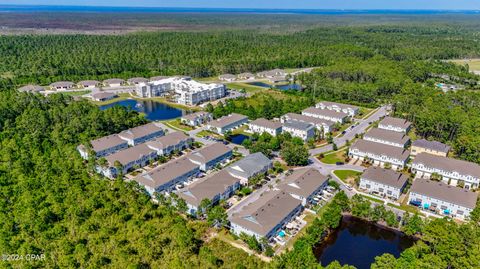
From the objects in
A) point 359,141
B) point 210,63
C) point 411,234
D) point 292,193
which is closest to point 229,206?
point 292,193

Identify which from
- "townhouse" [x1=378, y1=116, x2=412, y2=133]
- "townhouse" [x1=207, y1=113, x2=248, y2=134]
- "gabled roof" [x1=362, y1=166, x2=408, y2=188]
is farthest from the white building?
"gabled roof" [x1=362, y1=166, x2=408, y2=188]

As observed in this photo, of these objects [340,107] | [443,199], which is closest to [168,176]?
[443,199]

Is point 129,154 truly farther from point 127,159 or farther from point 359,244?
point 359,244

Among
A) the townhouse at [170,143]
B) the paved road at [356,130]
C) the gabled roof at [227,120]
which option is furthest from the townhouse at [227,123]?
the paved road at [356,130]

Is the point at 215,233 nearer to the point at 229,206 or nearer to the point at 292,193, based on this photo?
the point at 229,206

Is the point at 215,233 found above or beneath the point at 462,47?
beneath
